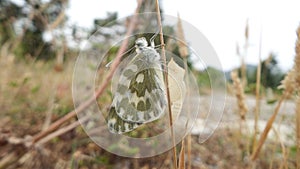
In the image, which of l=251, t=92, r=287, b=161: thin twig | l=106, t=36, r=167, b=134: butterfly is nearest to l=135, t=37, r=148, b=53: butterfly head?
l=106, t=36, r=167, b=134: butterfly

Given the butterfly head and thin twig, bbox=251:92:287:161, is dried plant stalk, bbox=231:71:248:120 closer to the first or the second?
thin twig, bbox=251:92:287:161

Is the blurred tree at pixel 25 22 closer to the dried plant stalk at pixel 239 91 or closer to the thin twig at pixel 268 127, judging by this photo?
the dried plant stalk at pixel 239 91

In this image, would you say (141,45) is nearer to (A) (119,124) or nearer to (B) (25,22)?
(A) (119,124)

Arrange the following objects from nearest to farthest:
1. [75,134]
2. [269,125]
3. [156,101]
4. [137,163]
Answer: [156,101], [269,125], [137,163], [75,134]

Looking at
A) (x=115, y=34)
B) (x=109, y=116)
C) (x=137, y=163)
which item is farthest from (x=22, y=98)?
(x=109, y=116)

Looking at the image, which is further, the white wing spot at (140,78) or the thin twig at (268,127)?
the thin twig at (268,127)

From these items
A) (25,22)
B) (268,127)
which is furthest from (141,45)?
→ (25,22)

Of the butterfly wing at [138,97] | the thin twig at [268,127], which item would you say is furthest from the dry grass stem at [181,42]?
the thin twig at [268,127]

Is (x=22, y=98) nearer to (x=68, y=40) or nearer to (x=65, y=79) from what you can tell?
(x=65, y=79)
